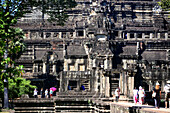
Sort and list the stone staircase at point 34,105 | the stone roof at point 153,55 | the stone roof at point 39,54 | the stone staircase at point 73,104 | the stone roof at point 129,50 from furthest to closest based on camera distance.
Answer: the stone roof at point 39,54 < the stone roof at point 129,50 < the stone roof at point 153,55 < the stone staircase at point 34,105 < the stone staircase at point 73,104

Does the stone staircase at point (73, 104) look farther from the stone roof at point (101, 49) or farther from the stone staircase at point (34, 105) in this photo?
the stone roof at point (101, 49)

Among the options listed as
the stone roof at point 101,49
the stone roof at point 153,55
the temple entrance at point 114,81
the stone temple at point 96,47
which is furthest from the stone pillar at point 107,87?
the stone roof at point 153,55

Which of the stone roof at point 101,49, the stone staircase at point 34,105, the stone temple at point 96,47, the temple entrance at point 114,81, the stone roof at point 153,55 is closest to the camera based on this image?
the stone staircase at point 34,105

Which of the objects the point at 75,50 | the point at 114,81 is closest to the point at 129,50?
the point at 75,50

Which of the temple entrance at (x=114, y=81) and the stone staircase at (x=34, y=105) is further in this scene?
the temple entrance at (x=114, y=81)

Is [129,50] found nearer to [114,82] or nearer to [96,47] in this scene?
[96,47]

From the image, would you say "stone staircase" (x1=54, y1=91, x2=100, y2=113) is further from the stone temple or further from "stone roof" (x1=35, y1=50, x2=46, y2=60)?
"stone roof" (x1=35, y1=50, x2=46, y2=60)

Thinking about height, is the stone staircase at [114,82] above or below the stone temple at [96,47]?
below
